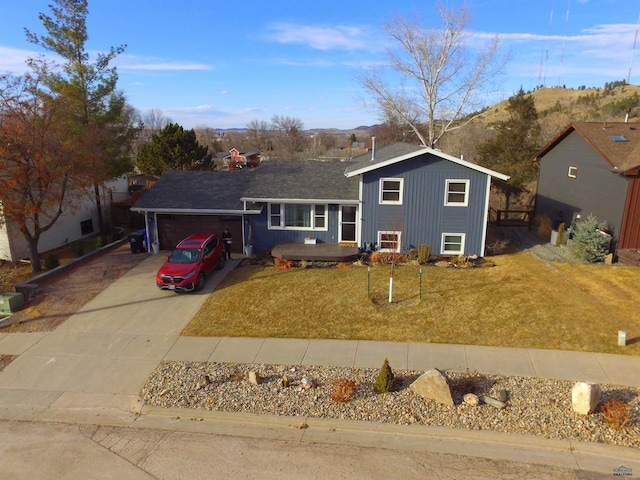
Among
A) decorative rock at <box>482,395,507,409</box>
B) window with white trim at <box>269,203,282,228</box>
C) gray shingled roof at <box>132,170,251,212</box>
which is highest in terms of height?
gray shingled roof at <box>132,170,251,212</box>

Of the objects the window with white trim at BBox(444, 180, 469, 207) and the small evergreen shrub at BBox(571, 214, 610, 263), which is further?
the window with white trim at BBox(444, 180, 469, 207)

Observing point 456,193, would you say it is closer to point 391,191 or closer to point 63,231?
point 391,191

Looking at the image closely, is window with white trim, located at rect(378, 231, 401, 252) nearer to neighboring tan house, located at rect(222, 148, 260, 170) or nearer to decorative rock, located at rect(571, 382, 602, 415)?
decorative rock, located at rect(571, 382, 602, 415)

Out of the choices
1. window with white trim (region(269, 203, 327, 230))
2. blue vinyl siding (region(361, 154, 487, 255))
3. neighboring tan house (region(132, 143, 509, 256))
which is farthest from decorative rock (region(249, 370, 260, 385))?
window with white trim (region(269, 203, 327, 230))

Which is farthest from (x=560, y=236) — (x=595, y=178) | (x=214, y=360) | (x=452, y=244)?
(x=214, y=360)

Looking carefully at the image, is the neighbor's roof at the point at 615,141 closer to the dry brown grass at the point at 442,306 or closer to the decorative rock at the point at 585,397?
the dry brown grass at the point at 442,306

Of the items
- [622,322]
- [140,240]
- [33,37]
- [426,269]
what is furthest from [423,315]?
[33,37]
